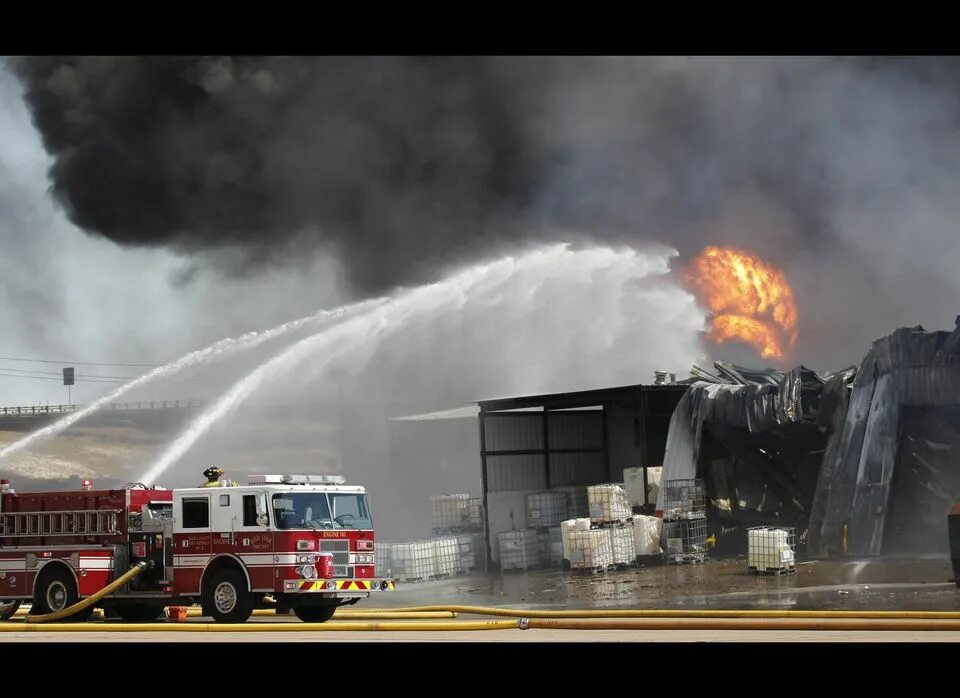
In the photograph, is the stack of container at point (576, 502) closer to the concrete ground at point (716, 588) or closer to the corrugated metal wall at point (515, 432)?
the corrugated metal wall at point (515, 432)

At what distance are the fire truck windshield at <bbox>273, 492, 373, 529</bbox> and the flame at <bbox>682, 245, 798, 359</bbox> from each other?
3014 centimetres

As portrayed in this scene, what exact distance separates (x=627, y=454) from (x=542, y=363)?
20.0 meters

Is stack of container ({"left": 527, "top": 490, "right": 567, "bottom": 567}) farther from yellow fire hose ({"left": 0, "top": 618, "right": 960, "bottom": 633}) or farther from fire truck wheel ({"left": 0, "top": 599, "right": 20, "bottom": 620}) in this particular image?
yellow fire hose ({"left": 0, "top": 618, "right": 960, "bottom": 633})

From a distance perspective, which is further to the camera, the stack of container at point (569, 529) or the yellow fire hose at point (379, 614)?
the stack of container at point (569, 529)

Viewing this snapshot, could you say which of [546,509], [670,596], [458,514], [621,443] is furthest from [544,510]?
[670,596]

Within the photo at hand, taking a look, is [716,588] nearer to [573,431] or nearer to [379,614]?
[379,614]

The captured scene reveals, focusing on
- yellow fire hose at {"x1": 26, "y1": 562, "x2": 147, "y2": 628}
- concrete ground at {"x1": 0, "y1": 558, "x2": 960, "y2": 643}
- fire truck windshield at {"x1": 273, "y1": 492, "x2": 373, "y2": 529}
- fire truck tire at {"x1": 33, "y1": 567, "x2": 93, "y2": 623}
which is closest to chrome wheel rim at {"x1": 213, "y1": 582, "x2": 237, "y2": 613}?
concrete ground at {"x1": 0, "y1": 558, "x2": 960, "y2": 643}

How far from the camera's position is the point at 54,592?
774 inches

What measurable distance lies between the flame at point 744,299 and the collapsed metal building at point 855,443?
1740 centimetres

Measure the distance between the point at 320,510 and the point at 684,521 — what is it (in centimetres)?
1218

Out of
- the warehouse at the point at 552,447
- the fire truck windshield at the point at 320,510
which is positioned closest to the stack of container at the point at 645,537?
the warehouse at the point at 552,447

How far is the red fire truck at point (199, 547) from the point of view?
17938mm
